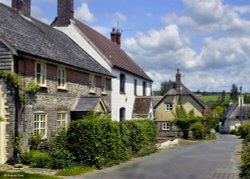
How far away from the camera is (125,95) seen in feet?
125

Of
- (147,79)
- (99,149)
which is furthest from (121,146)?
(147,79)

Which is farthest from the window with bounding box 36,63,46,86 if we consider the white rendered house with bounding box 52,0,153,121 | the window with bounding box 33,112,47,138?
the white rendered house with bounding box 52,0,153,121

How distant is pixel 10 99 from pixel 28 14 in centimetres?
1031

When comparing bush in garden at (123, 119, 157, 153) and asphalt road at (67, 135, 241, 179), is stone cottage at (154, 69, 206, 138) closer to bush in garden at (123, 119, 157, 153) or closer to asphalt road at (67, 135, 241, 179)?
bush in garden at (123, 119, 157, 153)

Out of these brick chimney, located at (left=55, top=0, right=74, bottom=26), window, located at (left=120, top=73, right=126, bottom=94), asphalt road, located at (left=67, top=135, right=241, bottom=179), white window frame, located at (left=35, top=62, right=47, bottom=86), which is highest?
brick chimney, located at (left=55, top=0, right=74, bottom=26)

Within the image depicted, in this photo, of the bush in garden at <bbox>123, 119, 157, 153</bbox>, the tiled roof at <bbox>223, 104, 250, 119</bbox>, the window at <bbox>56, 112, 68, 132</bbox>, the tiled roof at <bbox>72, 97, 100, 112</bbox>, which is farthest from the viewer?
the tiled roof at <bbox>223, 104, 250, 119</bbox>

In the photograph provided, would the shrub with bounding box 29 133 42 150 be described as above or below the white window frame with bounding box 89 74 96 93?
below

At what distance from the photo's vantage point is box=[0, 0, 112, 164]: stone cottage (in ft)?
61.8

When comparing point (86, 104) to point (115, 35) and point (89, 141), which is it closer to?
point (89, 141)

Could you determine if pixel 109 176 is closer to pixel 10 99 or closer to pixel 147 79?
pixel 10 99

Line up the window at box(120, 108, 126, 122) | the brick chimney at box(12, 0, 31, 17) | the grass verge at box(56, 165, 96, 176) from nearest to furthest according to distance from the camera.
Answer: the grass verge at box(56, 165, 96, 176) < the brick chimney at box(12, 0, 31, 17) < the window at box(120, 108, 126, 122)

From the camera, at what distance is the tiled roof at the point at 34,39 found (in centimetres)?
2033

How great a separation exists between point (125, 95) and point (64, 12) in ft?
33.2

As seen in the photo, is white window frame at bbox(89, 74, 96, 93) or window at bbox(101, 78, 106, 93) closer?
white window frame at bbox(89, 74, 96, 93)
